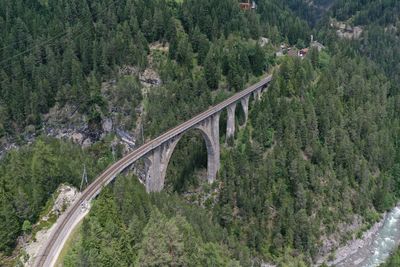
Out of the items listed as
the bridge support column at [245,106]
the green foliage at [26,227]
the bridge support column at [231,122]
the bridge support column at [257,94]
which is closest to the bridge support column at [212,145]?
the bridge support column at [231,122]

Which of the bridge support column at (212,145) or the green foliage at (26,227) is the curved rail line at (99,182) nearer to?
the bridge support column at (212,145)

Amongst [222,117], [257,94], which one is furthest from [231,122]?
[257,94]

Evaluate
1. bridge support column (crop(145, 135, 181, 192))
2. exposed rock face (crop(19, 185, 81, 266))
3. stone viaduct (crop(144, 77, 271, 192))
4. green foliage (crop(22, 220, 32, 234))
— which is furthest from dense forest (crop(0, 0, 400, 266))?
bridge support column (crop(145, 135, 181, 192))

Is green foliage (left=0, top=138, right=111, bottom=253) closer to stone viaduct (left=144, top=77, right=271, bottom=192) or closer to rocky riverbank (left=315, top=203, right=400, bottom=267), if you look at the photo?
stone viaduct (left=144, top=77, right=271, bottom=192)

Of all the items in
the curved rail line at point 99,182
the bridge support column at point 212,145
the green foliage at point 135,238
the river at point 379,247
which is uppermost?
the green foliage at point 135,238

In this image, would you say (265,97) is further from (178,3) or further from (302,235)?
(178,3)

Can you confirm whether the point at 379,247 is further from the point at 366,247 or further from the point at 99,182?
the point at 99,182
